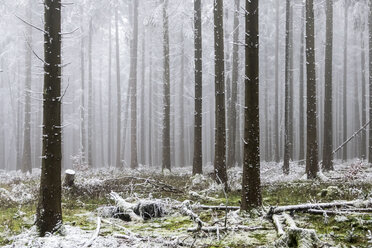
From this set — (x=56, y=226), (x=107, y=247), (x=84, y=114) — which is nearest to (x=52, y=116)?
(x=56, y=226)

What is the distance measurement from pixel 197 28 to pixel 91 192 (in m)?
7.80

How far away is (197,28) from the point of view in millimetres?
14695

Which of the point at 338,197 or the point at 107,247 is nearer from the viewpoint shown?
the point at 107,247

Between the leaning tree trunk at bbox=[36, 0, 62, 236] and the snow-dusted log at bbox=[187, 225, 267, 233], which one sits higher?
the leaning tree trunk at bbox=[36, 0, 62, 236]

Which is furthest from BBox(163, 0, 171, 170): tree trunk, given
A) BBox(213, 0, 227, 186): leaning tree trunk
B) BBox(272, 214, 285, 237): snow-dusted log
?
BBox(272, 214, 285, 237): snow-dusted log

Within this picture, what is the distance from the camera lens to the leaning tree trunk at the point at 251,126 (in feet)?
23.3

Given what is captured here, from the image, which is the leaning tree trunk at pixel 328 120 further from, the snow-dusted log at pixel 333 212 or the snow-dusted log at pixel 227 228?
the snow-dusted log at pixel 227 228

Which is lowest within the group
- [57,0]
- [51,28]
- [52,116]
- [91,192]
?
[91,192]

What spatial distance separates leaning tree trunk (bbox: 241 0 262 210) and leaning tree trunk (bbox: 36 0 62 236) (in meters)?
3.58

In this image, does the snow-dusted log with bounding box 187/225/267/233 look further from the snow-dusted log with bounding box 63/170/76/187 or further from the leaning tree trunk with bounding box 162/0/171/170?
the leaning tree trunk with bounding box 162/0/171/170

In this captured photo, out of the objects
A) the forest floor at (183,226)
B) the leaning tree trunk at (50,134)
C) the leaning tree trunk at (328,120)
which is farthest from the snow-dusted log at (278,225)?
the leaning tree trunk at (328,120)

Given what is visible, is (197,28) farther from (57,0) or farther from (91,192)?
(57,0)

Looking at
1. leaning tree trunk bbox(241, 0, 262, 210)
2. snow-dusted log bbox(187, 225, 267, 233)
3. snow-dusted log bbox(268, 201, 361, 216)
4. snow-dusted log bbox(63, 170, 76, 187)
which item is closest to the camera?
snow-dusted log bbox(187, 225, 267, 233)

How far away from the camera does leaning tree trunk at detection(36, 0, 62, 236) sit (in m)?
6.30
